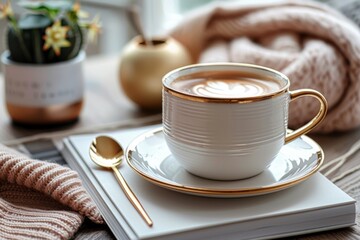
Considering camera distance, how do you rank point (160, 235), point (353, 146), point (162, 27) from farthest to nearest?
point (162, 27) → point (353, 146) → point (160, 235)

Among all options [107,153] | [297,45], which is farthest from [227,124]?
[297,45]

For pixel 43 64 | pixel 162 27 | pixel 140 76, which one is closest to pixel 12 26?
pixel 43 64

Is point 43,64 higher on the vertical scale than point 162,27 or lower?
higher

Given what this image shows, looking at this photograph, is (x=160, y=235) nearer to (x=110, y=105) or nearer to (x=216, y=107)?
(x=216, y=107)

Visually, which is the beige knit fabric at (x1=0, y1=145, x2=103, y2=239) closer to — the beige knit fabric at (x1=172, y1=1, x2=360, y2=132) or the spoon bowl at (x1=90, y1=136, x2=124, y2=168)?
the spoon bowl at (x1=90, y1=136, x2=124, y2=168)

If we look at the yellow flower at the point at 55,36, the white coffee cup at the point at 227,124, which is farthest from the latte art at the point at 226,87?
the yellow flower at the point at 55,36

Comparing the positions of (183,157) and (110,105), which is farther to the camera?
(110,105)

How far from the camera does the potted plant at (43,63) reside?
819mm

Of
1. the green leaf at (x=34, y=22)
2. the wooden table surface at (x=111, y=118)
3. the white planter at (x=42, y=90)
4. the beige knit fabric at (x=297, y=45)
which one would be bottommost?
the wooden table surface at (x=111, y=118)

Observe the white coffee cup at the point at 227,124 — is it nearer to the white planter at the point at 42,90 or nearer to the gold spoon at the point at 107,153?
the gold spoon at the point at 107,153

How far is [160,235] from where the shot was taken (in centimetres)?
51

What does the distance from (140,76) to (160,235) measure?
41 cm

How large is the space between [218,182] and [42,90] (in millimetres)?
347

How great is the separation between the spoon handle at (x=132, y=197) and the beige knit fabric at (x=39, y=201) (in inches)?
1.3
